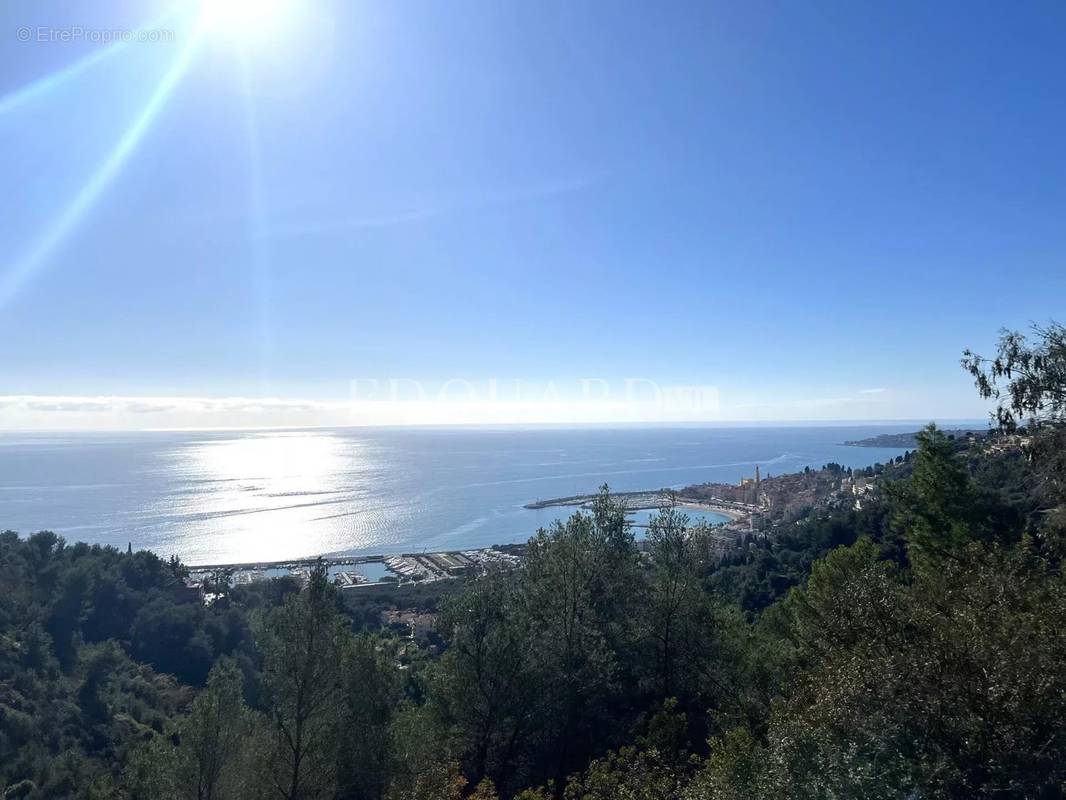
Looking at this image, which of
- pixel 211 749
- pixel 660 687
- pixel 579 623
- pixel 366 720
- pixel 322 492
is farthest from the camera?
pixel 322 492

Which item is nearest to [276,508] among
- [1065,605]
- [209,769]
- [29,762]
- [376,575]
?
[376,575]

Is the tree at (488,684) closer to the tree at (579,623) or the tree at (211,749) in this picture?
the tree at (579,623)

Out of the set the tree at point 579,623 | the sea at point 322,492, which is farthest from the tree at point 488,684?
the sea at point 322,492

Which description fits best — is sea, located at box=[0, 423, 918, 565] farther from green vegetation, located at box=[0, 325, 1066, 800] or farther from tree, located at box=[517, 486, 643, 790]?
tree, located at box=[517, 486, 643, 790]

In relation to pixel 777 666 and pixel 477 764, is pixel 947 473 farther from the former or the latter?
pixel 477 764

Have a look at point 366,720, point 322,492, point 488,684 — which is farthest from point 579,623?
point 322,492

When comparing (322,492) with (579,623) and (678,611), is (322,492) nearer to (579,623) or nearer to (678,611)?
(579,623)
